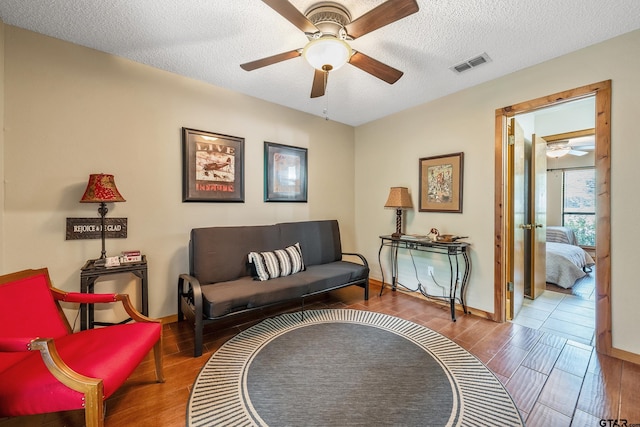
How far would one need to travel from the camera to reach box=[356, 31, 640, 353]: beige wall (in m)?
2.00

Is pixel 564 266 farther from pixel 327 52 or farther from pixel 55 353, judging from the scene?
pixel 55 353

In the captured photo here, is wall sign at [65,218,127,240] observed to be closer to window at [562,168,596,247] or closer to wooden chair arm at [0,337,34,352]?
wooden chair arm at [0,337,34,352]

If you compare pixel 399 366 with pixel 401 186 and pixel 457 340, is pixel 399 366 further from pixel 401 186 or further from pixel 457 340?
pixel 401 186

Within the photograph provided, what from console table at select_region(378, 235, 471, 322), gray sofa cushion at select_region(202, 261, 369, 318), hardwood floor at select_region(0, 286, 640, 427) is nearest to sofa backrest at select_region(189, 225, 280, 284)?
gray sofa cushion at select_region(202, 261, 369, 318)

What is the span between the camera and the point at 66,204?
2160 mm

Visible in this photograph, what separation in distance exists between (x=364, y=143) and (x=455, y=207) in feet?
5.83

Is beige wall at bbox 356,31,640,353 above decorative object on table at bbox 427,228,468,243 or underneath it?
above

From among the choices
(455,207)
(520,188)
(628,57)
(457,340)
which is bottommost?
(457,340)

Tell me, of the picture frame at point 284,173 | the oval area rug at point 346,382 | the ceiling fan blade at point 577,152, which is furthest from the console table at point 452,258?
the ceiling fan blade at point 577,152

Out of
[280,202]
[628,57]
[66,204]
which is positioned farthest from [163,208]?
[628,57]

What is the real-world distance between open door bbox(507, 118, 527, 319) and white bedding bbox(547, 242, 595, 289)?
52.9 inches

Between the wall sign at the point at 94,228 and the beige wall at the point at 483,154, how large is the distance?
3131mm

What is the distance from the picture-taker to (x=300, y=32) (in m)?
2.01

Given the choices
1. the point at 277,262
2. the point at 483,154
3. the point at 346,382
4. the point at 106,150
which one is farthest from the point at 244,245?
the point at 483,154
